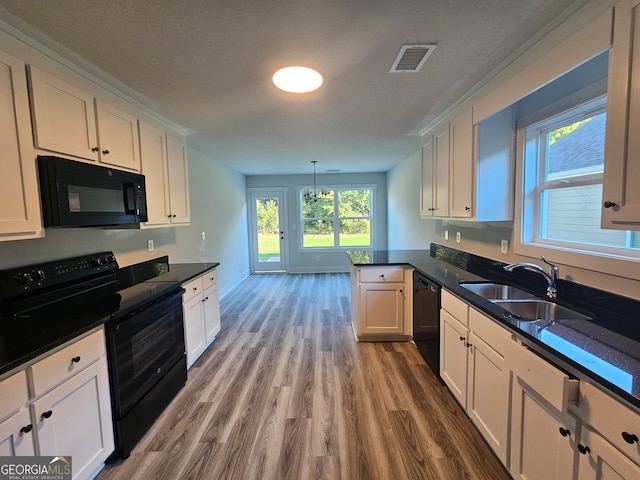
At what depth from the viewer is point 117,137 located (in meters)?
2.08

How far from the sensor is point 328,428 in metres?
1.90

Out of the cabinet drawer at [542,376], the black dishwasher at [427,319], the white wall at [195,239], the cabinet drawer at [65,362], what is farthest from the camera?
the black dishwasher at [427,319]

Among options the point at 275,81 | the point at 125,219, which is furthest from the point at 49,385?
the point at 275,81

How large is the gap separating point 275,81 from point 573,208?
2162mm

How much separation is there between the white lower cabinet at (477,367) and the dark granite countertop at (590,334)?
0.11 m

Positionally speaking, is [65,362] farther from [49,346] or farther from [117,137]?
[117,137]

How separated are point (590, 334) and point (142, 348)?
2423 mm

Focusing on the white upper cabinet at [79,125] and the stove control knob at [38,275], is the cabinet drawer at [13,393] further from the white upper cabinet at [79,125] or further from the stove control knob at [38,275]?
the white upper cabinet at [79,125]

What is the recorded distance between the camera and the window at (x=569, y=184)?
161 cm

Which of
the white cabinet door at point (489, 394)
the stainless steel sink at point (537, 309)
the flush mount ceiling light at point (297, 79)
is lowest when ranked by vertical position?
the white cabinet door at point (489, 394)

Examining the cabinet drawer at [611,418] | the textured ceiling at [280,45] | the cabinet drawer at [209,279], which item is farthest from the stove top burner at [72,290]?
the cabinet drawer at [611,418]

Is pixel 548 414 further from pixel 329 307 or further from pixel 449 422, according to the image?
pixel 329 307

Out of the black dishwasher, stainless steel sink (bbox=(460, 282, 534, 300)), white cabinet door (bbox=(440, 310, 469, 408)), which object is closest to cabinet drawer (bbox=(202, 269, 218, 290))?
the black dishwasher

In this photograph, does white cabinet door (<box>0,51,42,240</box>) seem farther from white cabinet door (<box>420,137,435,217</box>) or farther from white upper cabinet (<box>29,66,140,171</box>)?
white cabinet door (<box>420,137,435,217</box>)
